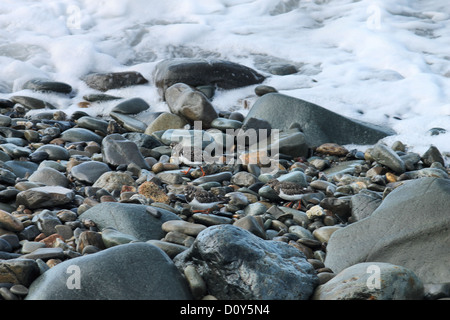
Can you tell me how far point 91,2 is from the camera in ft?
27.8

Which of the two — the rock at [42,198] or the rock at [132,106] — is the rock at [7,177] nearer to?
the rock at [42,198]

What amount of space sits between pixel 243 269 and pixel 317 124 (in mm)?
3078

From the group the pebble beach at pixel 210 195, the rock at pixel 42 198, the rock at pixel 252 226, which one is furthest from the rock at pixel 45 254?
the rock at pixel 252 226

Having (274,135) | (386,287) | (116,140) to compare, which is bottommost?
(274,135)

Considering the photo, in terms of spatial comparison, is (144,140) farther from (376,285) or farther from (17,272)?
(376,285)

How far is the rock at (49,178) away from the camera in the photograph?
3.37 m

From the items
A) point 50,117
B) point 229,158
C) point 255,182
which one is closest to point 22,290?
point 255,182

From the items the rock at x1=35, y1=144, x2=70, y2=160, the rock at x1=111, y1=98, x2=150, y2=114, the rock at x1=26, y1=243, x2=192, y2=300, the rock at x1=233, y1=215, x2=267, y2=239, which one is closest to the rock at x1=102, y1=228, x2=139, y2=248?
the rock at x1=26, y1=243, x2=192, y2=300

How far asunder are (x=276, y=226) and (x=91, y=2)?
7023 millimetres

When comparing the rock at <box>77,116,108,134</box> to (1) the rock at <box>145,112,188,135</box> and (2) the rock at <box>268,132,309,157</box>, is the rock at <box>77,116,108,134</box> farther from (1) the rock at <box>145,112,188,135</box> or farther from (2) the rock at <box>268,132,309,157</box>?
(2) the rock at <box>268,132,309,157</box>

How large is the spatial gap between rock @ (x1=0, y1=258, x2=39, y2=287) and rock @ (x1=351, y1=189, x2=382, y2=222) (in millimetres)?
2022

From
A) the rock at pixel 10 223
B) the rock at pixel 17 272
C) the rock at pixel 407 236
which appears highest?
the rock at pixel 17 272

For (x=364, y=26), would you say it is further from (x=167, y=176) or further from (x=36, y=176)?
(x=36, y=176)

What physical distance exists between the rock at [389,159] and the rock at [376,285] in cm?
223
